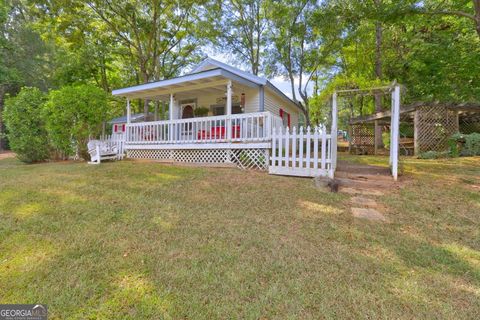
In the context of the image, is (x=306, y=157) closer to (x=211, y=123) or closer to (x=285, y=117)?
(x=211, y=123)

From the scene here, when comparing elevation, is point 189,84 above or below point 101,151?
above

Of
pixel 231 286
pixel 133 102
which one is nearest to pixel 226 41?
pixel 133 102

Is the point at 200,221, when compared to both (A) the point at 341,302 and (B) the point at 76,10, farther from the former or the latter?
(B) the point at 76,10

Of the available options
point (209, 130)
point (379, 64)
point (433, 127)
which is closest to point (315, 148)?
point (209, 130)

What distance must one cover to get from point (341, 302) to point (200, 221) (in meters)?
2.29

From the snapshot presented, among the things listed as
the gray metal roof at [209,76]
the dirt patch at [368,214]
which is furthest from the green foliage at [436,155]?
the dirt patch at [368,214]

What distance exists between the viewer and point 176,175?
22.2ft

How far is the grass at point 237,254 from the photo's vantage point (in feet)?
7.03

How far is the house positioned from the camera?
8.09m

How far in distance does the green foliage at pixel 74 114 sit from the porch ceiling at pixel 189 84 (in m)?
1.24

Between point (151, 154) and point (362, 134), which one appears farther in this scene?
point (362, 134)

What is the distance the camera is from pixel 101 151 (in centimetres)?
966

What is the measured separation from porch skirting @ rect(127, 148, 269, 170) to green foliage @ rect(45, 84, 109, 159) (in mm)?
1863

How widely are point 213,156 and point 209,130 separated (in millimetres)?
1007
